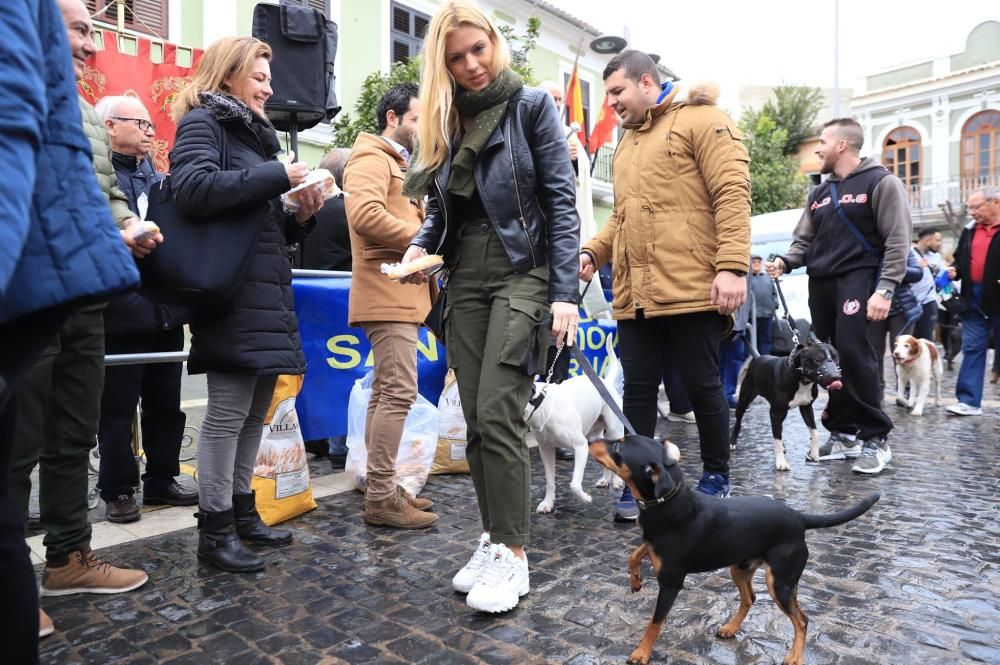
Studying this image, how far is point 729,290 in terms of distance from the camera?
3.29m

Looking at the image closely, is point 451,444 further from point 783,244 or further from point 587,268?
point 783,244

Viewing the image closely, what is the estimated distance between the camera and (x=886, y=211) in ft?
15.9

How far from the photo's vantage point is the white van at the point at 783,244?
13119 mm

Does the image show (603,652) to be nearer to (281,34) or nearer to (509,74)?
(509,74)

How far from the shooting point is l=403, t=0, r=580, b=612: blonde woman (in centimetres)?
272

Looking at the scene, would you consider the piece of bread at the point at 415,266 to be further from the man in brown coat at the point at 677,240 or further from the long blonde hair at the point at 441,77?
the man in brown coat at the point at 677,240

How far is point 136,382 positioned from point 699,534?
2975 mm

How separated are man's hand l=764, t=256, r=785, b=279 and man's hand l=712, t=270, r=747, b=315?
1552mm

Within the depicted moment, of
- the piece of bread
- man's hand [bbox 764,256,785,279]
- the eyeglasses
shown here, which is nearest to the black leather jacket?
the piece of bread

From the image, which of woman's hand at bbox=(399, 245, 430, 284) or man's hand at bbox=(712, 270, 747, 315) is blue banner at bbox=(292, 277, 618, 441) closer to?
woman's hand at bbox=(399, 245, 430, 284)

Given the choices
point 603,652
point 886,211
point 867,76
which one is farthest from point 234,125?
point 867,76

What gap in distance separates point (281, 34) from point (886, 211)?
4.48 m

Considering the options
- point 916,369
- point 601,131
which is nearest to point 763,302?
point 916,369

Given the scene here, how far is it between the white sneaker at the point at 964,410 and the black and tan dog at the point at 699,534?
6232 millimetres
